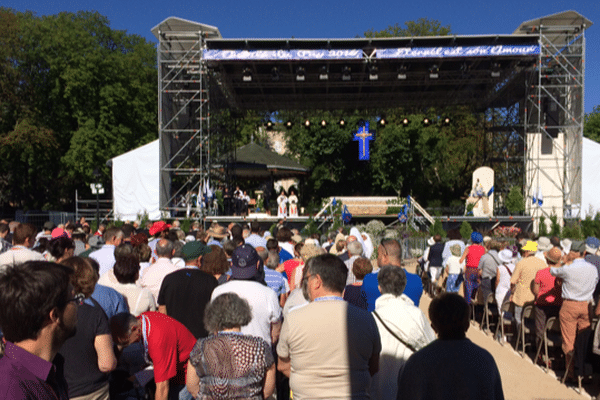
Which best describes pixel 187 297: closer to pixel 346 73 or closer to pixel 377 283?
pixel 377 283

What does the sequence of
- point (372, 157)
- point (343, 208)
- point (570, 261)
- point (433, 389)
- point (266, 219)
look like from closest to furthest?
point (433, 389)
point (570, 261)
point (266, 219)
point (343, 208)
point (372, 157)

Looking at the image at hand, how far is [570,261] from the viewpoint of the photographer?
6391mm

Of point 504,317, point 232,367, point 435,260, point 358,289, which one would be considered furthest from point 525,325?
point 232,367

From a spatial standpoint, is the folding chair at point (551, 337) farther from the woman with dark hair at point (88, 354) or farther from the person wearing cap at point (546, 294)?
the woman with dark hair at point (88, 354)

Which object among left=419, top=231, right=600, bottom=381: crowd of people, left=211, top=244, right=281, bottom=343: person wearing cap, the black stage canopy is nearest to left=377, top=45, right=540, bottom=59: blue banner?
the black stage canopy

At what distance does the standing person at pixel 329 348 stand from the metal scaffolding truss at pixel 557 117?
19.3 m

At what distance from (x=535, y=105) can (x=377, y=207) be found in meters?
7.98

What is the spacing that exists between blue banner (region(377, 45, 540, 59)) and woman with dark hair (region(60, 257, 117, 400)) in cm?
1831

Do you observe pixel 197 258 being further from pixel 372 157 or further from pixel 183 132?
pixel 372 157

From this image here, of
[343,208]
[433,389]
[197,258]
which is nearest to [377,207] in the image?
[343,208]

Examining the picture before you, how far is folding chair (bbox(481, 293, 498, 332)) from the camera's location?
28.0 ft

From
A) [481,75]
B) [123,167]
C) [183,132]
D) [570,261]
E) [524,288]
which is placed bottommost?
[524,288]

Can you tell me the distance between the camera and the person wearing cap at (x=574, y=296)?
19.1 ft

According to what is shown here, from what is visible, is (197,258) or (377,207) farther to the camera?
(377,207)
